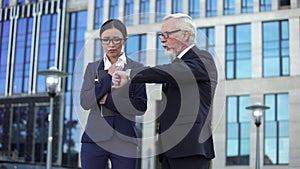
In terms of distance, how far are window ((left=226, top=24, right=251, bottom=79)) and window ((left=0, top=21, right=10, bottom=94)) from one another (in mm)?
24640

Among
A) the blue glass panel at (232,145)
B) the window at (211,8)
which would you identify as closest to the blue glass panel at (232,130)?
the blue glass panel at (232,145)

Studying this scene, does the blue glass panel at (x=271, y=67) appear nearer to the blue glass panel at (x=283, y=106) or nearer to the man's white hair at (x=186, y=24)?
the blue glass panel at (x=283, y=106)

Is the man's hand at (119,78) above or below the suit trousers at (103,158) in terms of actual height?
above

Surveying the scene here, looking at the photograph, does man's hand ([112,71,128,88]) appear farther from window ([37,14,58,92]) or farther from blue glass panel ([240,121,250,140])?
window ([37,14,58,92])

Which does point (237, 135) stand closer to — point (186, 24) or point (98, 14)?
point (98, 14)

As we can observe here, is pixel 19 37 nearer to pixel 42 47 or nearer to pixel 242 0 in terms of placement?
pixel 42 47

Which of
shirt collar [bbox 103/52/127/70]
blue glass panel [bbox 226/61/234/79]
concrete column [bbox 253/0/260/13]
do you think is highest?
concrete column [bbox 253/0/260/13]

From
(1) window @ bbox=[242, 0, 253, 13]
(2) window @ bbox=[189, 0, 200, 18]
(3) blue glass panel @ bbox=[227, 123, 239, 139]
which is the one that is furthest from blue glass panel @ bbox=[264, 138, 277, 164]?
(2) window @ bbox=[189, 0, 200, 18]

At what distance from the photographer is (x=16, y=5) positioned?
6359cm

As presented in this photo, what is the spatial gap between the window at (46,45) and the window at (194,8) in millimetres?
15811

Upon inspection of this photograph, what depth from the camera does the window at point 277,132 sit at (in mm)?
45719

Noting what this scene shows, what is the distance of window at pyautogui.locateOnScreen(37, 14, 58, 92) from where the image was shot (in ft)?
196

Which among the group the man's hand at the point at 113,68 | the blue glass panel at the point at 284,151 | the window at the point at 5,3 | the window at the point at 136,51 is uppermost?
the window at the point at 5,3

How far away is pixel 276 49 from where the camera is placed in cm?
4778
